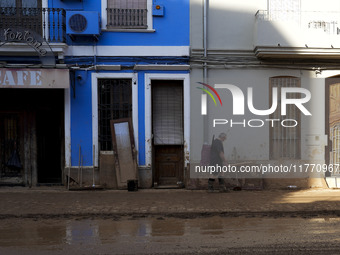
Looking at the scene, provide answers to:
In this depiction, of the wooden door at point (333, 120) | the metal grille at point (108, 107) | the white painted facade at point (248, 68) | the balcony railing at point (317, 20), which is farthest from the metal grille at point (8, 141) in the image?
the wooden door at point (333, 120)

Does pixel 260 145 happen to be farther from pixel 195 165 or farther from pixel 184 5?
pixel 184 5

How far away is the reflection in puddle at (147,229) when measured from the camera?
18.6 feet

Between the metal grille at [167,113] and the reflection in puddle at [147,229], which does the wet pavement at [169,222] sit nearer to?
the reflection in puddle at [147,229]

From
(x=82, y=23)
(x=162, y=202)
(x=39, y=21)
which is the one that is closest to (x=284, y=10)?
(x=82, y=23)

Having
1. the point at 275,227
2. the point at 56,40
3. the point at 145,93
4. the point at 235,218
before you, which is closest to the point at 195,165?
the point at 145,93

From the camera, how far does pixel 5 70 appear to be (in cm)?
958

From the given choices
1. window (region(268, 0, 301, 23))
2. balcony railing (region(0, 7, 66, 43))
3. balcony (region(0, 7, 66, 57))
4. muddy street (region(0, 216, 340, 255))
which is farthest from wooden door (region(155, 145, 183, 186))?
window (region(268, 0, 301, 23))

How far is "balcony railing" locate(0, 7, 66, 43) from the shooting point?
10.2m

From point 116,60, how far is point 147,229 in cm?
569

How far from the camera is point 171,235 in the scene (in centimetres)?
592

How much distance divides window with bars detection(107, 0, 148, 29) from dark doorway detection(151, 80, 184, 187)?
71.3 inches

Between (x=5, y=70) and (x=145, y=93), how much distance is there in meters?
3.84

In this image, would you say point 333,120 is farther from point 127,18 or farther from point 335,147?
point 127,18

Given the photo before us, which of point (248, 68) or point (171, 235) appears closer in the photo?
point (171, 235)
